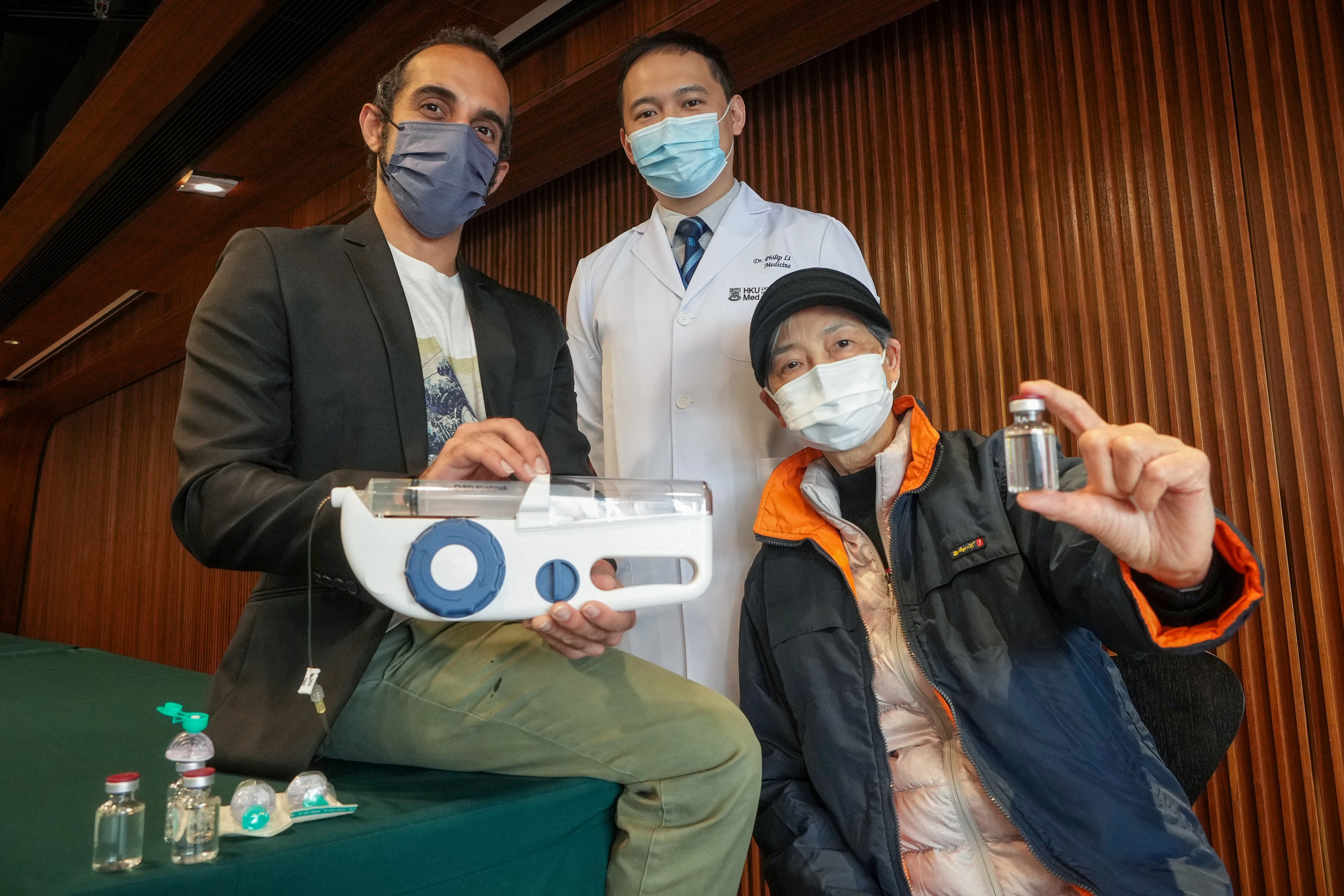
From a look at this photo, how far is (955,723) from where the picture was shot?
1.26 m

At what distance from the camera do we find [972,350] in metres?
2.60

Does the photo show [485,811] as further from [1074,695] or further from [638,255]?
[638,255]

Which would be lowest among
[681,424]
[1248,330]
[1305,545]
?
[1305,545]

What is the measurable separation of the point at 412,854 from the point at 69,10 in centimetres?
465

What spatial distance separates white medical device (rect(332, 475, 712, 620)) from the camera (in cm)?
90

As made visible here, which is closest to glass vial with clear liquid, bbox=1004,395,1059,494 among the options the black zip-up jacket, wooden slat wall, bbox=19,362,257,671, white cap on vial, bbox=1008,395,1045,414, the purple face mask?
white cap on vial, bbox=1008,395,1045,414

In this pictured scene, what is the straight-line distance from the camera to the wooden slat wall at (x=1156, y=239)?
201 cm

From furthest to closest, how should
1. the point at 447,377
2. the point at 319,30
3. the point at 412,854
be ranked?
the point at 319,30
the point at 447,377
the point at 412,854

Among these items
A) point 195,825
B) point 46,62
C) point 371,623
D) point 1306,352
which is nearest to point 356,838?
point 195,825

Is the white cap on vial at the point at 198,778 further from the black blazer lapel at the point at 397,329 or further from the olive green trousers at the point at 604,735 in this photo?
the black blazer lapel at the point at 397,329

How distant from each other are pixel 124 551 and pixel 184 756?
8.12 m

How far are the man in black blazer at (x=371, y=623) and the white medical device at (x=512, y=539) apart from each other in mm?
46

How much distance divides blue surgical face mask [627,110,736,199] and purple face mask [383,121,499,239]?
1.85 ft

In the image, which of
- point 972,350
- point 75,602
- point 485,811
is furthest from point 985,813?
point 75,602
